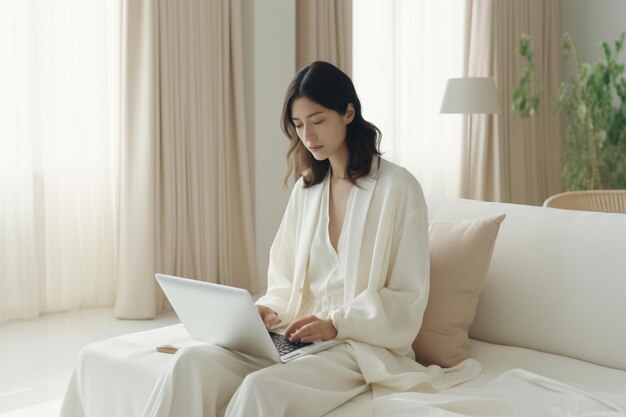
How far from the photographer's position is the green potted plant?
5438 millimetres

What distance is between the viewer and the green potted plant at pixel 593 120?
17.8 ft

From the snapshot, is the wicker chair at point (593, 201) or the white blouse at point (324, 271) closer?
the white blouse at point (324, 271)

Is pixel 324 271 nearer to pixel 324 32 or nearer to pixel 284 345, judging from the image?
pixel 284 345

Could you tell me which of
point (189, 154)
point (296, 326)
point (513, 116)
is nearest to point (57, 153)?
point (189, 154)

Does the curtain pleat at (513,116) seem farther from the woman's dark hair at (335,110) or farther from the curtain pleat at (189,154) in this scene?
the woman's dark hair at (335,110)

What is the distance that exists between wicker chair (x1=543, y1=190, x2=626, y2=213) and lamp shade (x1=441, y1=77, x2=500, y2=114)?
1.61 metres

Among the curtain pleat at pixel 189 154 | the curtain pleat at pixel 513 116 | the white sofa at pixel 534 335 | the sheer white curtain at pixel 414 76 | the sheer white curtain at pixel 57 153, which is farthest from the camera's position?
the curtain pleat at pixel 513 116

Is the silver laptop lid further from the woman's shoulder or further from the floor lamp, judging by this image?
the floor lamp

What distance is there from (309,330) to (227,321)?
243mm

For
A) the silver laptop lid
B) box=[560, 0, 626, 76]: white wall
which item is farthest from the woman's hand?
box=[560, 0, 626, 76]: white wall

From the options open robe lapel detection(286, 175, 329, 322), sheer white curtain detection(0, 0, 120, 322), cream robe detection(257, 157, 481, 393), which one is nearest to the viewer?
cream robe detection(257, 157, 481, 393)

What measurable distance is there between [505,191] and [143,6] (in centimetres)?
346

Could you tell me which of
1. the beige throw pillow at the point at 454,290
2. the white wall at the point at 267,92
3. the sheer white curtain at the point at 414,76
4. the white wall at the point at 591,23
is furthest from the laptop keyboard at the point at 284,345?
the white wall at the point at 591,23

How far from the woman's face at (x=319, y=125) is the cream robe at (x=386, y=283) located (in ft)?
0.47
